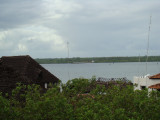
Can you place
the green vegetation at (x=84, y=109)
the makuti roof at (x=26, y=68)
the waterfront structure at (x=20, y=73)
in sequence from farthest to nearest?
the makuti roof at (x=26, y=68) → the waterfront structure at (x=20, y=73) → the green vegetation at (x=84, y=109)

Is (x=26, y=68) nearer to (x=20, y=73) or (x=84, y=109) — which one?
(x=20, y=73)

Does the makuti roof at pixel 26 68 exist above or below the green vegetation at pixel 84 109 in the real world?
above

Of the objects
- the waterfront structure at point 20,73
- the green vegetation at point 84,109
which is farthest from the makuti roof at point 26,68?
the green vegetation at point 84,109

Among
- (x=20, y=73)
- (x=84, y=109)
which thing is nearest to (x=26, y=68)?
(x=20, y=73)

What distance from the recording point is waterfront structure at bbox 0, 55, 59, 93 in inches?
1043

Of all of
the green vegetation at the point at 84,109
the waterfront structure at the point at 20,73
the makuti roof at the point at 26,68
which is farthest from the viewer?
the makuti roof at the point at 26,68

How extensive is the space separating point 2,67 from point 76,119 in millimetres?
15926

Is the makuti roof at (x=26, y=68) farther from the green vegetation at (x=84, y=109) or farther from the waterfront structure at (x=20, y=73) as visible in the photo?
the green vegetation at (x=84, y=109)

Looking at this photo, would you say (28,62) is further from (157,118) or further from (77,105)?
(157,118)

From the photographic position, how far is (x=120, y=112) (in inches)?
472

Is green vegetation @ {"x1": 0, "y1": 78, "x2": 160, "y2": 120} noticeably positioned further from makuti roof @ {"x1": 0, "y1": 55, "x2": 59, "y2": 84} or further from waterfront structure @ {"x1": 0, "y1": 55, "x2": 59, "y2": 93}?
makuti roof @ {"x1": 0, "y1": 55, "x2": 59, "y2": 84}

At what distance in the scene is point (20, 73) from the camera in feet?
96.0

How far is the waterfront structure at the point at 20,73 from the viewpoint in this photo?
26484mm

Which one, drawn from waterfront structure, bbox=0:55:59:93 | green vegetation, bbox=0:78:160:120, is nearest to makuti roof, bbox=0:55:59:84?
waterfront structure, bbox=0:55:59:93
